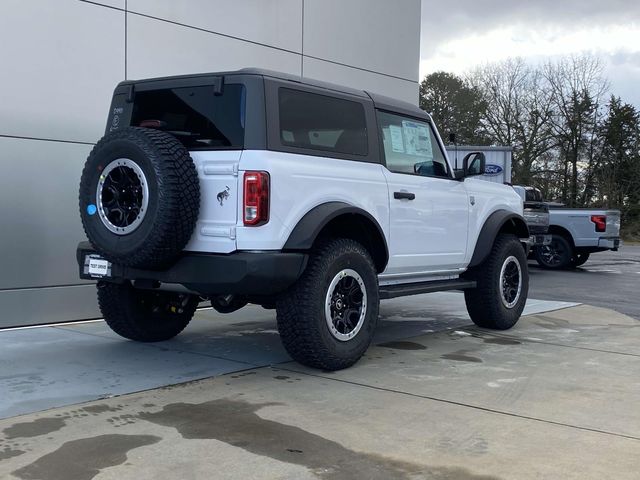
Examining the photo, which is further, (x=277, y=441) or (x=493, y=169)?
(x=493, y=169)

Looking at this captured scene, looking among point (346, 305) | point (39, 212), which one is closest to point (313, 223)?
point (346, 305)

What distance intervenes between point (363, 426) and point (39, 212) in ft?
14.5

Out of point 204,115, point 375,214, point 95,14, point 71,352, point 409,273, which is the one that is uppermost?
point 95,14

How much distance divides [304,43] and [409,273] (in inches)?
186

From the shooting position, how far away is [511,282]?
24.6ft

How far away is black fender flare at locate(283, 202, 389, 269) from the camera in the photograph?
488cm

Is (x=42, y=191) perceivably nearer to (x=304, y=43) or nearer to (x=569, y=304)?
(x=304, y=43)

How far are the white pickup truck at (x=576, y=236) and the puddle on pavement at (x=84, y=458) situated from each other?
1355 centimetres

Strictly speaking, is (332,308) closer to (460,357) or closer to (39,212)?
(460,357)

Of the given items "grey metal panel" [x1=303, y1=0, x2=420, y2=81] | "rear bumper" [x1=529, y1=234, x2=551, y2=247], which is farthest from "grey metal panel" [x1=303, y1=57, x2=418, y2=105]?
"rear bumper" [x1=529, y1=234, x2=551, y2=247]

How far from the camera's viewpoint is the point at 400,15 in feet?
37.3

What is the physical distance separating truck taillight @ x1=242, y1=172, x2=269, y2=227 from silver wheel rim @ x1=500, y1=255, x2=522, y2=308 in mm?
3439

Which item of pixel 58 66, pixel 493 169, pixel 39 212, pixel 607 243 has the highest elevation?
pixel 58 66

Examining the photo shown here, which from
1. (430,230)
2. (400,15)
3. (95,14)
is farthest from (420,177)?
(400,15)
